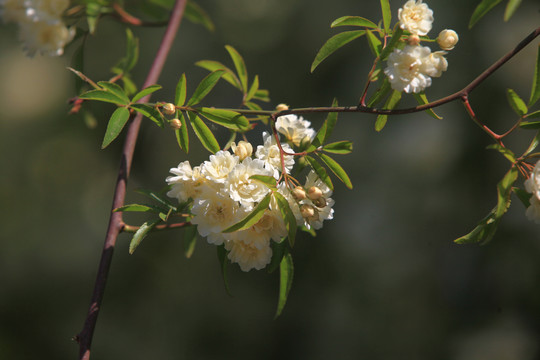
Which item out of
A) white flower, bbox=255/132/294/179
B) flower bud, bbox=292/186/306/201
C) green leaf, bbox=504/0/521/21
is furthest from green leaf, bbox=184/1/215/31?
green leaf, bbox=504/0/521/21

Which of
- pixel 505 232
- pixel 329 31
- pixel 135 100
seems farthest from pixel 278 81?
pixel 135 100

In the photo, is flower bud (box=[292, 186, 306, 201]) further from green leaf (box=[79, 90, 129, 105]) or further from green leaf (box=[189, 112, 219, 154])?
green leaf (box=[79, 90, 129, 105])

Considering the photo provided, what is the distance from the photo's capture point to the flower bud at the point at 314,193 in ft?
2.68

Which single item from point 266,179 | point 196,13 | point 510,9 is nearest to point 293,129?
point 266,179

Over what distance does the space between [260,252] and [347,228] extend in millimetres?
2574

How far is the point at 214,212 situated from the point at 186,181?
9cm

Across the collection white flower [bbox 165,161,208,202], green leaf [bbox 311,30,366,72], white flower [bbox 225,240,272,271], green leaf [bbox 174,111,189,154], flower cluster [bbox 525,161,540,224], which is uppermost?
green leaf [bbox 311,30,366,72]

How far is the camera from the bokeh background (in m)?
2.96

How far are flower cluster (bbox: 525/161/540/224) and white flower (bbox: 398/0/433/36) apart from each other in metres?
0.28

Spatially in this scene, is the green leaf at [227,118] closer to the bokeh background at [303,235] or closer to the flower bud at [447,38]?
the flower bud at [447,38]

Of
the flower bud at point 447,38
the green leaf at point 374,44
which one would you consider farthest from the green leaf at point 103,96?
the flower bud at point 447,38

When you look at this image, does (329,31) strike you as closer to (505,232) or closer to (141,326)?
(505,232)

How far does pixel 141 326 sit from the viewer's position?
365 cm

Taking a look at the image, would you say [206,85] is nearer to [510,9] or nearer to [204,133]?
[204,133]
